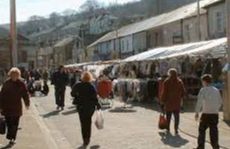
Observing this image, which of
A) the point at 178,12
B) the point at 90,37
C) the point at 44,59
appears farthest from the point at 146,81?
the point at 44,59

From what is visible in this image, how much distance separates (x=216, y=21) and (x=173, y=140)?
30450mm

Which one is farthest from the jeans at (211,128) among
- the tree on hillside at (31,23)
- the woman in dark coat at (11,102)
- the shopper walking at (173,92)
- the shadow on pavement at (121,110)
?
the tree on hillside at (31,23)

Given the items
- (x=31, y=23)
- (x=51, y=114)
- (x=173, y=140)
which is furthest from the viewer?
(x=31, y=23)

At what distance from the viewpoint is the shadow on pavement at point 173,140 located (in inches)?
577

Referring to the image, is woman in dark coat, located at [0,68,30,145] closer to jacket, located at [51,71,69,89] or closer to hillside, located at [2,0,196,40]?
jacket, located at [51,71,69,89]

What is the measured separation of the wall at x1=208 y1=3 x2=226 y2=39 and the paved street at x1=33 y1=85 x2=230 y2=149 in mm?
19914

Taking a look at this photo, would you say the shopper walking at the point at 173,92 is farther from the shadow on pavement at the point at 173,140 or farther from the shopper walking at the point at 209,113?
the shopper walking at the point at 209,113

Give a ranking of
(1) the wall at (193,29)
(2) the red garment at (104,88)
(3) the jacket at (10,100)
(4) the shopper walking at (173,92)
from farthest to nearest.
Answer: (1) the wall at (193,29)
(2) the red garment at (104,88)
(4) the shopper walking at (173,92)
(3) the jacket at (10,100)

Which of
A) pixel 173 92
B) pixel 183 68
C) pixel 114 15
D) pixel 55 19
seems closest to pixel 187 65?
pixel 183 68

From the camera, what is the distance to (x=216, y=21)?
147 ft

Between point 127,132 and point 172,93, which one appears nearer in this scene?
point 172,93

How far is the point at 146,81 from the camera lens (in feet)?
97.7

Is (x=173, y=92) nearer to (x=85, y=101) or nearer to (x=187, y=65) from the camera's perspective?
(x=85, y=101)

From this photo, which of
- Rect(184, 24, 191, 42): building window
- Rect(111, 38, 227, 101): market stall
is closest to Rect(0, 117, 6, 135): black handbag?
Rect(111, 38, 227, 101): market stall
